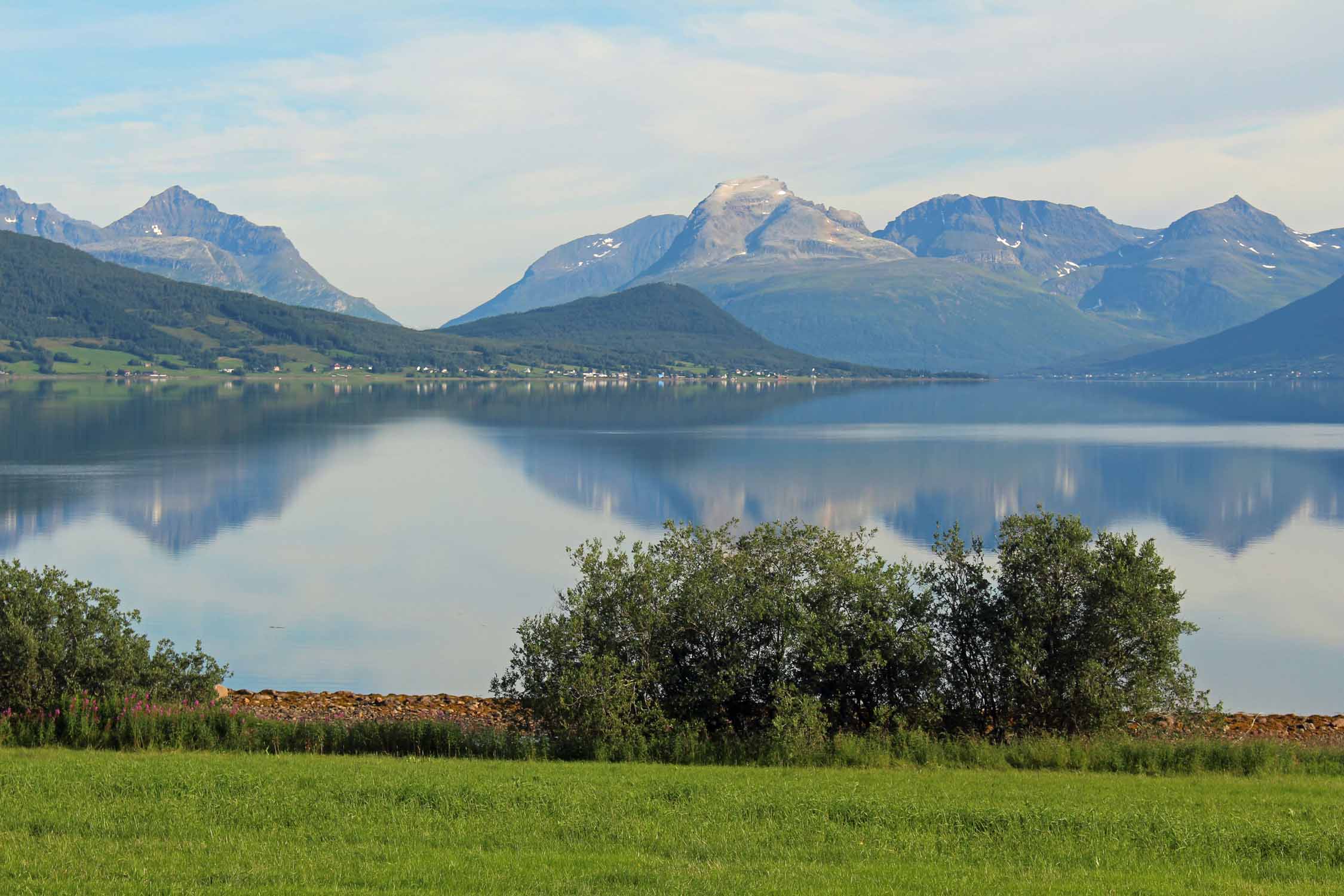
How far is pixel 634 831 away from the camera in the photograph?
12719mm

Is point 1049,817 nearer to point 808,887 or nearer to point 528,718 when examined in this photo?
point 808,887

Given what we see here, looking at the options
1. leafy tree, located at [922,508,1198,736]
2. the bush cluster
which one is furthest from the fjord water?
the bush cluster

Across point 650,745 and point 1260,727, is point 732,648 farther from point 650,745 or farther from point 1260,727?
point 1260,727

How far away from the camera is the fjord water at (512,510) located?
32688 mm

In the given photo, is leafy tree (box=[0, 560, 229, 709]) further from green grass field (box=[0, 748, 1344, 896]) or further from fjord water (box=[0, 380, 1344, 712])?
fjord water (box=[0, 380, 1344, 712])

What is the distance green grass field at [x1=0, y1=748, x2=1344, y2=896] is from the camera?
36.2 ft

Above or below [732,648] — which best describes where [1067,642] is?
above

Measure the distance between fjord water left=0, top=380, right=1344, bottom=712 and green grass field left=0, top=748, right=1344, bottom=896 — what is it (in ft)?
44.0

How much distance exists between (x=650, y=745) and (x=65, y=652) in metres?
9.56

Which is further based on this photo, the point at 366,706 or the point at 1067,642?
the point at 366,706

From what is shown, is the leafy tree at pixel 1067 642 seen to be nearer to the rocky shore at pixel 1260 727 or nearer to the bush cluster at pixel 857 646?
the bush cluster at pixel 857 646

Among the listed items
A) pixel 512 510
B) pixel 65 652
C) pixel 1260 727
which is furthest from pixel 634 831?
pixel 512 510

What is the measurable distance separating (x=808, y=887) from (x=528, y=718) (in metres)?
9.19

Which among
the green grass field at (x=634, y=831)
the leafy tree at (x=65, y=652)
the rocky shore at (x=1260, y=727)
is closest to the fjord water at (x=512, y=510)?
the rocky shore at (x=1260, y=727)
